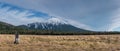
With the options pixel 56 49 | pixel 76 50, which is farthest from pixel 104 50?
pixel 56 49

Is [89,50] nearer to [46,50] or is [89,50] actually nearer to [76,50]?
[76,50]

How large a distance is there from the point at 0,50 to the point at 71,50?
7313 mm

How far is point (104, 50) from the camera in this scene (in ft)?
98.1

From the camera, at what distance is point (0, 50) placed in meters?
28.2

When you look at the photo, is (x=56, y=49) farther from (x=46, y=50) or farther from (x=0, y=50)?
(x=0, y=50)

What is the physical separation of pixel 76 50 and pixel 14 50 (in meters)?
6.43

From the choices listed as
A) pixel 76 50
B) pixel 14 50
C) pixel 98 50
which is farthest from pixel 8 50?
pixel 98 50

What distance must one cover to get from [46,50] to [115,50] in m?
7.33

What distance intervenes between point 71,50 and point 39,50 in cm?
338

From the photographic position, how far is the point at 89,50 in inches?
1170

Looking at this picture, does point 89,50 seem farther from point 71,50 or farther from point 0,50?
point 0,50

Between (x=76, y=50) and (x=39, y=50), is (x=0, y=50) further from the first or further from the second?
(x=76, y=50)

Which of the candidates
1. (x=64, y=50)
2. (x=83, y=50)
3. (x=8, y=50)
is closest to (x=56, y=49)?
(x=64, y=50)

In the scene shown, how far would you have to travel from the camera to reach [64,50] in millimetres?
29047
